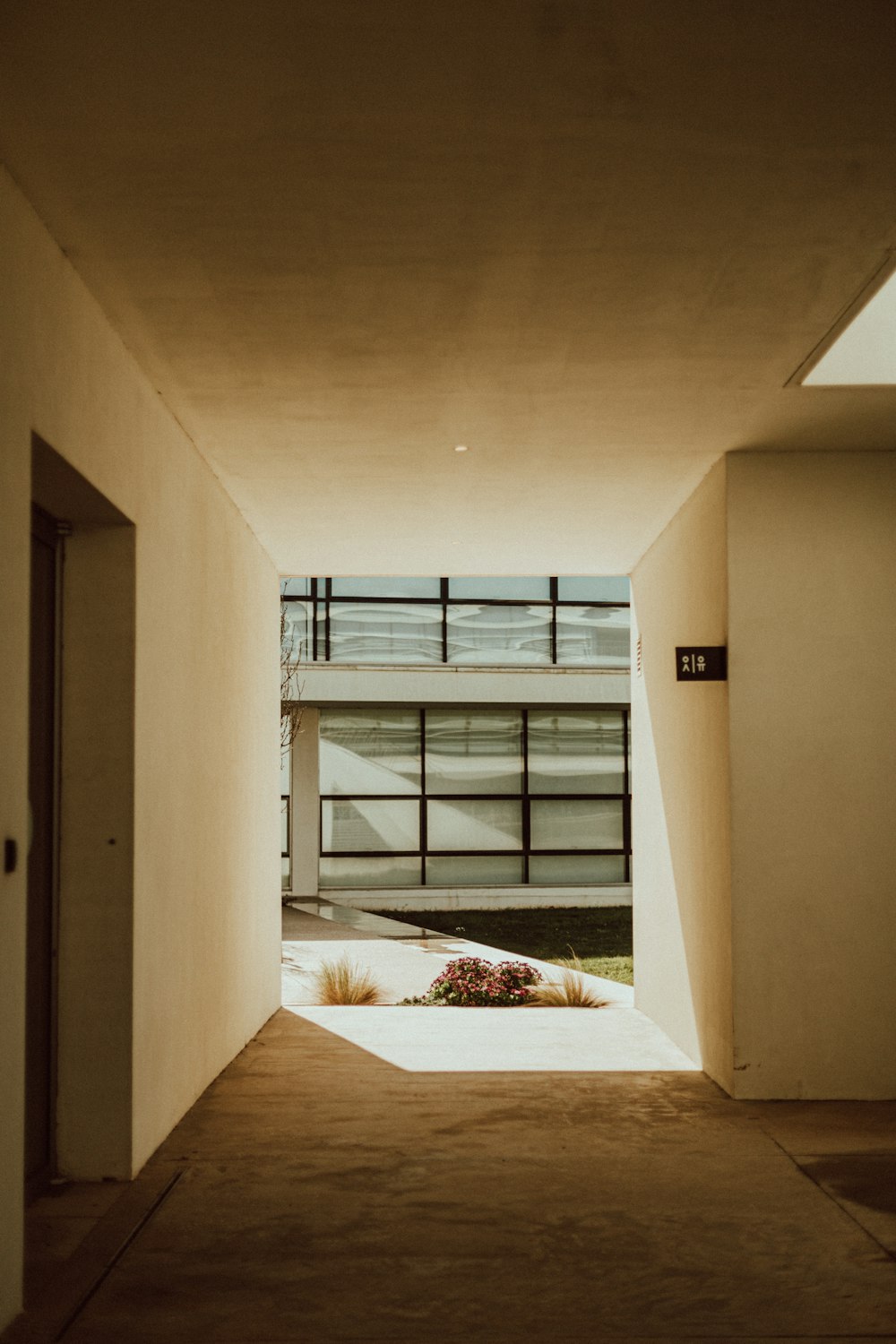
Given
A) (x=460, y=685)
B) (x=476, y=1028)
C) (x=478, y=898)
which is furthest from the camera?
(x=478, y=898)

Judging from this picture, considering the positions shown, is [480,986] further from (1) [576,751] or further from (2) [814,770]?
(1) [576,751]

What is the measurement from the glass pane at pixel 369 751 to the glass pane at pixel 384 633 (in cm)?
85

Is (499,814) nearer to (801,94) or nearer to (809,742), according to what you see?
(809,742)

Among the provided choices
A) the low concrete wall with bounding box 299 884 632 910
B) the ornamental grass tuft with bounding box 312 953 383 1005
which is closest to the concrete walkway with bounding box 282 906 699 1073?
the ornamental grass tuft with bounding box 312 953 383 1005

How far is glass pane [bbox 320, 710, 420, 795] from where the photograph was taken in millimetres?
17078

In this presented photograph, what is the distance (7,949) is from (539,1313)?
180 cm

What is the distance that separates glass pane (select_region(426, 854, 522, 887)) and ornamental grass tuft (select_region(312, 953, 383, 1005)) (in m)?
7.90

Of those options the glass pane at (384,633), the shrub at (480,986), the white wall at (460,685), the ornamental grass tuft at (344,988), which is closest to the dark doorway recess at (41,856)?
the ornamental grass tuft at (344,988)

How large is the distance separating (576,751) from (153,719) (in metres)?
13.2

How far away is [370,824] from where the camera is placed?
1706cm

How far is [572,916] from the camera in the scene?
15.9 metres

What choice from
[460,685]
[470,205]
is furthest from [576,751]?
[470,205]

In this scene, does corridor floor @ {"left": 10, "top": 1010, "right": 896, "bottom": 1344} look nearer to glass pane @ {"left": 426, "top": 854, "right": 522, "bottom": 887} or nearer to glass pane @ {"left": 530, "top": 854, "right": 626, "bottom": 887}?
glass pane @ {"left": 426, "top": 854, "right": 522, "bottom": 887}

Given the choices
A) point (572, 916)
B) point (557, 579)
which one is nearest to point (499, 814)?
point (572, 916)
